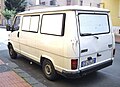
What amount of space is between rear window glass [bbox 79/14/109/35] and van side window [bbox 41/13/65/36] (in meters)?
0.50

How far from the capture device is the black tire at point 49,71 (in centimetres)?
574

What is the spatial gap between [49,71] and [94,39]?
5.37 feet

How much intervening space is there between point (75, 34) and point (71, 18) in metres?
0.42

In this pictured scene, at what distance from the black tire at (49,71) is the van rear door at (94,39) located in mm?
1005

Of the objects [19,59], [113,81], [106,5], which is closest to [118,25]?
[106,5]

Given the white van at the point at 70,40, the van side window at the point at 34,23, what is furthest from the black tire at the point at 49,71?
the van side window at the point at 34,23

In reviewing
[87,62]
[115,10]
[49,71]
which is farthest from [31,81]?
[115,10]

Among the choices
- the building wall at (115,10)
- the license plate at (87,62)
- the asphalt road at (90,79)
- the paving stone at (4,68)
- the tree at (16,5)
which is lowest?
the asphalt road at (90,79)

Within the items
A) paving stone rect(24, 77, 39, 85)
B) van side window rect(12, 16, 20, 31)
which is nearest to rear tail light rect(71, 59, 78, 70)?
paving stone rect(24, 77, 39, 85)

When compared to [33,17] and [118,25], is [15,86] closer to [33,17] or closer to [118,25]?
[33,17]

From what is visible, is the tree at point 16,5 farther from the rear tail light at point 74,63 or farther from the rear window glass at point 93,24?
the rear tail light at point 74,63

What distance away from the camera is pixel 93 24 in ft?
18.0

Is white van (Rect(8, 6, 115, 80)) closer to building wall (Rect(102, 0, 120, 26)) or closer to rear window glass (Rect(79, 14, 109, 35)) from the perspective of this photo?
rear window glass (Rect(79, 14, 109, 35))

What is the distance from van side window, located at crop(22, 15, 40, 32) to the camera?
6.44 metres
